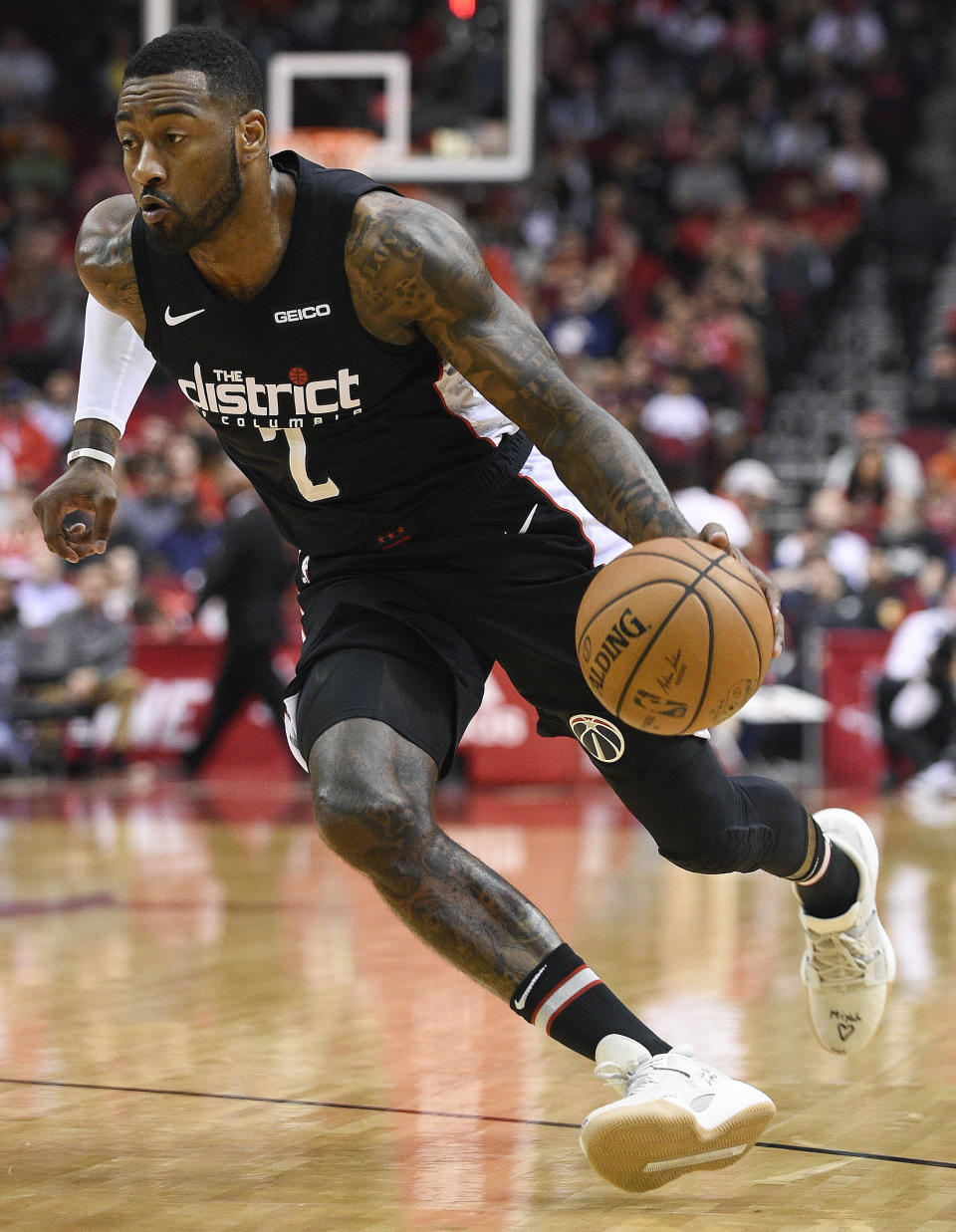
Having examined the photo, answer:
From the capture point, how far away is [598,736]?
3523 mm

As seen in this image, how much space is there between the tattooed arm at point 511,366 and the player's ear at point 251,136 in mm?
277

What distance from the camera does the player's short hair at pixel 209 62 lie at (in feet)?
10.6

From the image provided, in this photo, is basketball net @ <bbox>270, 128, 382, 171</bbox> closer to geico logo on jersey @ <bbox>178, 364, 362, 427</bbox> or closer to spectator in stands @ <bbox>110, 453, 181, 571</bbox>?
spectator in stands @ <bbox>110, 453, 181, 571</bbox>

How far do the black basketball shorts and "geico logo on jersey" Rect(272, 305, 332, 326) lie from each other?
51 cm

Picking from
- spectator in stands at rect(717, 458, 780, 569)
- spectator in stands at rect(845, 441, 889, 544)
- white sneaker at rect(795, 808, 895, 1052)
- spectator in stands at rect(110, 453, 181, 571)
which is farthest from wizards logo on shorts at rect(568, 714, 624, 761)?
spectator in stands at rect(845, 441, 889, 544)

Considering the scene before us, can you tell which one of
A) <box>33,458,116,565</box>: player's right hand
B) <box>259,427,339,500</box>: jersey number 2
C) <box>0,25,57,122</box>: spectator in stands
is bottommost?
<box>33,458,116,565</box>: player's right hand

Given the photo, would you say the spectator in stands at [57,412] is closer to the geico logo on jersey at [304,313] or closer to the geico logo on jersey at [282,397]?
the geico logo on jersey at [282,397]

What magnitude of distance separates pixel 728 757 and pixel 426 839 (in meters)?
8.68

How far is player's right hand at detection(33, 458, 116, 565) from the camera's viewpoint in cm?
370

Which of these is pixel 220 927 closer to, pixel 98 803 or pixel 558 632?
pixel 558 632

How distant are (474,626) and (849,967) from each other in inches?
48.8

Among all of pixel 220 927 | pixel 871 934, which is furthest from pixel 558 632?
pixel 220 927

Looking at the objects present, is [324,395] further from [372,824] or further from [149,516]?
[149,516]

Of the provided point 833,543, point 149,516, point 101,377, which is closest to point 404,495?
point 101,377
